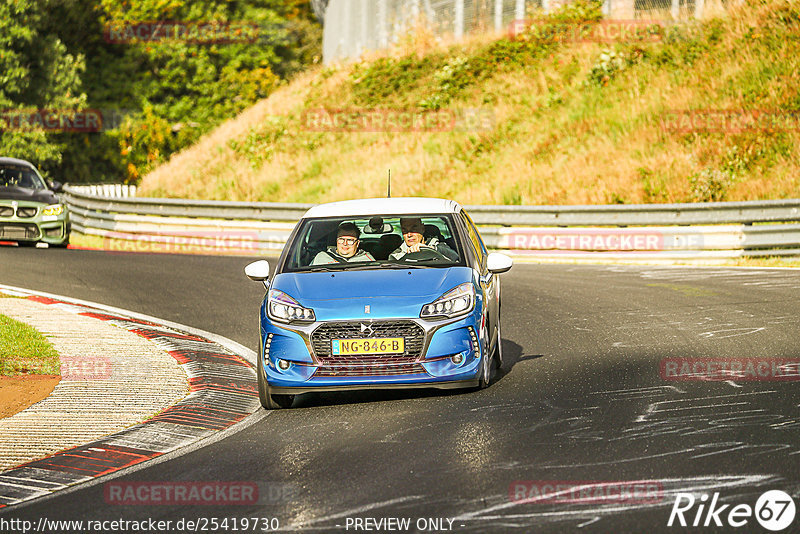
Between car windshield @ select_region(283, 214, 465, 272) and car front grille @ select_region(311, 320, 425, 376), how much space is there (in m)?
0.86

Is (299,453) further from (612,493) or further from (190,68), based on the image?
(190,68)

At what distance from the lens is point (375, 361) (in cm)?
850

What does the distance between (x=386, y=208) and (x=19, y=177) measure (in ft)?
51.8

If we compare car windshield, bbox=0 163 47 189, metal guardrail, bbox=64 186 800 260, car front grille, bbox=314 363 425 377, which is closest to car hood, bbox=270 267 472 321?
car front grille, bbox=314 363 425 377

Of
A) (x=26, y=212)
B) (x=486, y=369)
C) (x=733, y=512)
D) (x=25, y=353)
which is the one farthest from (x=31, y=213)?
(x=733, y=512)

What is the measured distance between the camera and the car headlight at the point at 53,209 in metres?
22.9

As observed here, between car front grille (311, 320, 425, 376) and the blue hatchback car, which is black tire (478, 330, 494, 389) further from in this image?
car front grille (311, 320, 425, 376)

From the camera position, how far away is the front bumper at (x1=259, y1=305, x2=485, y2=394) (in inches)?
335

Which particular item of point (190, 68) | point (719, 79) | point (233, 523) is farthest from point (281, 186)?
point (233, 523)

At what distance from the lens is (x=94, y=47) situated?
2165 inches

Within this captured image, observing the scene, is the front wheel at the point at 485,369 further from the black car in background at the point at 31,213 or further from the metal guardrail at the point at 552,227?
the black car in background at the point at 31,213

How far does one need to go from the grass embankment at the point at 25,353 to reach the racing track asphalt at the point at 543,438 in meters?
2.03

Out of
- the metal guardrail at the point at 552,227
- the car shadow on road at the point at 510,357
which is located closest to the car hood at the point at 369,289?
the car shadow on road at the point at 510,357

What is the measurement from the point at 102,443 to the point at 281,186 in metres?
26.3
